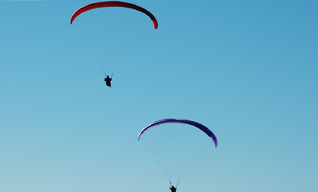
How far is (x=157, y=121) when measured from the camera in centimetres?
5300

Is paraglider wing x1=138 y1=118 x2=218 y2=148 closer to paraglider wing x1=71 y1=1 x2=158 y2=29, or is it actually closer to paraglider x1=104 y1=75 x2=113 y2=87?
paraglider x1=104 y1=75 x2=113 y2=87

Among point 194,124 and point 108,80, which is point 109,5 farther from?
point 194,124

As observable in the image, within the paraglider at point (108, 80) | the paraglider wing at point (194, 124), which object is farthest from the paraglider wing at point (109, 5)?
the paraglider wing at point (194, 124)

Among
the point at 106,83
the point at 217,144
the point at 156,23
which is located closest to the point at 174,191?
the point at 217,144

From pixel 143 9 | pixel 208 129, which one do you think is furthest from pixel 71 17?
pixel 208 129

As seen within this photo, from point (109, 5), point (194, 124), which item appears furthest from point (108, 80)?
point (194, 124)

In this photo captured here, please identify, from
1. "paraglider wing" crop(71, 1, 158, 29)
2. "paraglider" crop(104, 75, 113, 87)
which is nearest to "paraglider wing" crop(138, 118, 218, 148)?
"paraglider" crop(104, 75, 113, 87)

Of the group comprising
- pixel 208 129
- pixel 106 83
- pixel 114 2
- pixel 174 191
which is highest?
pixel 114 2

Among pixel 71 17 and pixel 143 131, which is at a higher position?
pixel 71 17

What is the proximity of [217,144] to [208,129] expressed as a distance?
1901 millimetres

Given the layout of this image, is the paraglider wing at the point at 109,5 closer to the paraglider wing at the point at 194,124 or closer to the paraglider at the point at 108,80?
the paraglider at the point at 108,80

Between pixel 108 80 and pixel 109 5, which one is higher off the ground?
pixel 109 5

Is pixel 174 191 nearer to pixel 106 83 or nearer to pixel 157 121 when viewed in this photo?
pixel 157 121

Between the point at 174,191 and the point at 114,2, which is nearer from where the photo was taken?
the point at 114,2
